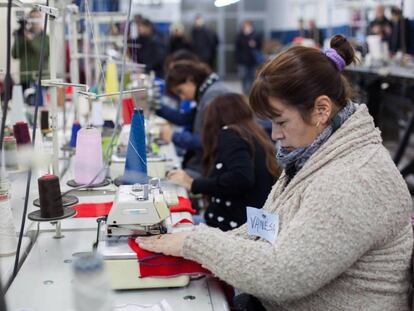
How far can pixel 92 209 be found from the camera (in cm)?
168

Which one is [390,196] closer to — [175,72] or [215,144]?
[215,144]

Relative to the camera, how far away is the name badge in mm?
1167

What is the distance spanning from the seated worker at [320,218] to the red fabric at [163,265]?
0.07 ft

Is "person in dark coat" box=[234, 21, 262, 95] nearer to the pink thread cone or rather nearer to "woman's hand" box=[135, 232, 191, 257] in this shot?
the pink thread cone

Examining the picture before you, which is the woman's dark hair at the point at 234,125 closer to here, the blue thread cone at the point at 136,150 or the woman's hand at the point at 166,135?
the blue thread cone at the point at 136,150

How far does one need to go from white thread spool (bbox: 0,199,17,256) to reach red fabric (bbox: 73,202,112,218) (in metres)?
0.32

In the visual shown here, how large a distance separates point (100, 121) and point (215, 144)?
554 mm

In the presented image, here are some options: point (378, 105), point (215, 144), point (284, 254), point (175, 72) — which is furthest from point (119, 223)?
point (378, 105)

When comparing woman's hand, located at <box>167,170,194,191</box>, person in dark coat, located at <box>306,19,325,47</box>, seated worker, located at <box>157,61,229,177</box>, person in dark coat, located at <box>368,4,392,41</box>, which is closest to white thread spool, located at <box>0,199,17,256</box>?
woman's hand, located at <box>167,170,194,191</box>

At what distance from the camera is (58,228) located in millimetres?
1468

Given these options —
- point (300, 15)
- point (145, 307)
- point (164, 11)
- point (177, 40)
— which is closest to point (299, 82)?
point (145, 307)

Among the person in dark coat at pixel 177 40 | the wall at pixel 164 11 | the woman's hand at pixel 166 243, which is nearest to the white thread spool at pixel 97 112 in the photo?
the woman's hand at pixel 166 243

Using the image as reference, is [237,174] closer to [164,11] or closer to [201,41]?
[201,41]

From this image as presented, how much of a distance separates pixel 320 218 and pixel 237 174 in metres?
0.93
